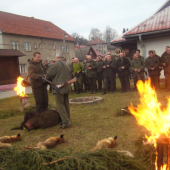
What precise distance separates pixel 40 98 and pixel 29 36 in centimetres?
3099

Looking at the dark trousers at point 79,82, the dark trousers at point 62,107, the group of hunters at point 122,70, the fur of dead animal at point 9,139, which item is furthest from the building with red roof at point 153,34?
the fur of dead animal at point 9,139

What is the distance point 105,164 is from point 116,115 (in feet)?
13.2

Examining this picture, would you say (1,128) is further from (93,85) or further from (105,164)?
(93,85)

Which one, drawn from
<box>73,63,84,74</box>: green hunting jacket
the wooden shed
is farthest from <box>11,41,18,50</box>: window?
<box>73,63,84,74</box>: green hunting jacket

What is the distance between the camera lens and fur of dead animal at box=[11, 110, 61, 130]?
20.4 feet

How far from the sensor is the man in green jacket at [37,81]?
23.3 ft

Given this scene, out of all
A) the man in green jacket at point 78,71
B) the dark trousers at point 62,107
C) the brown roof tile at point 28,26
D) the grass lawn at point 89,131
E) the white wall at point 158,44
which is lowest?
the grass lawn at point 89,131

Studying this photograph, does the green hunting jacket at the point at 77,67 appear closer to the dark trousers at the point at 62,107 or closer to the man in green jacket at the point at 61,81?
the man in green jacket at the point at 61,81

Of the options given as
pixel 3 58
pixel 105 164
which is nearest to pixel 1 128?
pixel 105 164

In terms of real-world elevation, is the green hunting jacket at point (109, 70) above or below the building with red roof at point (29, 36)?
below

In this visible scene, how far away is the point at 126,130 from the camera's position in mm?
5508

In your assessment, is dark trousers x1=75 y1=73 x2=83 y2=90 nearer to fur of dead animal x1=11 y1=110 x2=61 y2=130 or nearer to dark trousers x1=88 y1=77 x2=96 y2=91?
dark trousers x1=88 y1=77 x2=96 y2=91

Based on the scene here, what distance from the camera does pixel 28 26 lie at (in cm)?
3778

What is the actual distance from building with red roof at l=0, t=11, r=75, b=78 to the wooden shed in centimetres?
542
